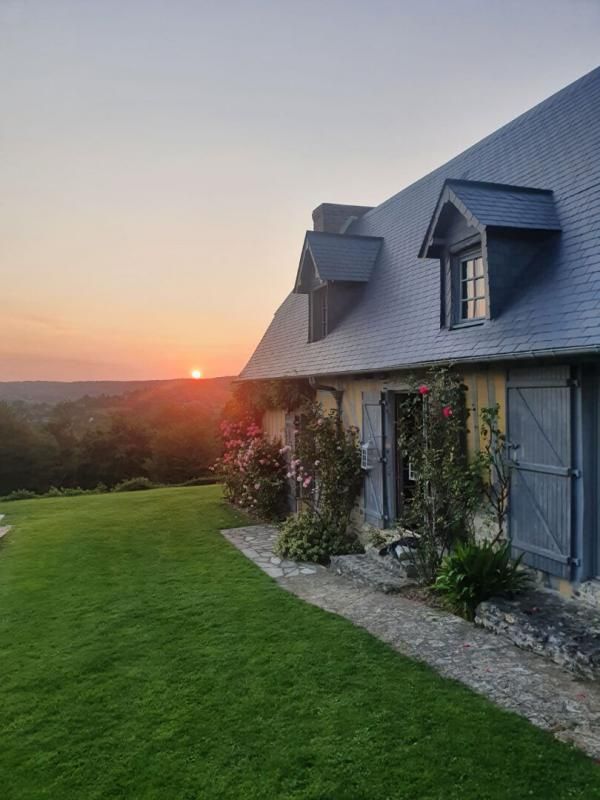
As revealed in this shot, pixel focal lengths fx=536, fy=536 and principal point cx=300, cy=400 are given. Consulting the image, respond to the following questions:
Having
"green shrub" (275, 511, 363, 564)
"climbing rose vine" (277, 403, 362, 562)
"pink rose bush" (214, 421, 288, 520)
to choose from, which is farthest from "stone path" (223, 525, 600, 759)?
"pink rose bush" (214, 421, 288, 520)

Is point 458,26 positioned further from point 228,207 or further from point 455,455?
point 455,455

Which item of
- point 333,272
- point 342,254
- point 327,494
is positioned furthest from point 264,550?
point 342,254

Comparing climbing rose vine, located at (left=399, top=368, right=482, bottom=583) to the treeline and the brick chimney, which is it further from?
the treeline

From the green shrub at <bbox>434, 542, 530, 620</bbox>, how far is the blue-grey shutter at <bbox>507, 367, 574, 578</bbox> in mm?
292

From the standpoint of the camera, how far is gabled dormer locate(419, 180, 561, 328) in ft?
21.9

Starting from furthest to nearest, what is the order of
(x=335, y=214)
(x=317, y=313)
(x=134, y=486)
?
(x=134, y=486) → (x=335, y=214) → (x=317, y=313)

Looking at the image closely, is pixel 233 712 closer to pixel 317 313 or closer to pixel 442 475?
pixel 442 475

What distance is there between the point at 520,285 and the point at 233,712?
5.59 metres

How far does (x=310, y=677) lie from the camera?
4484 millimetres

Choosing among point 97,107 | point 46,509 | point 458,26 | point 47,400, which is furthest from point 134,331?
point 47,400

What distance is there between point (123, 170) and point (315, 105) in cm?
395

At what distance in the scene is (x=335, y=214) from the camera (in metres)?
15.1

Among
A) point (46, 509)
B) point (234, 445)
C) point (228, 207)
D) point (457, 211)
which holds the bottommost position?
point (46, 509)

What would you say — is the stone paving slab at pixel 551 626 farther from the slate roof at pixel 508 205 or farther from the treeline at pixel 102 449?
the treeline at pixel 102 449
